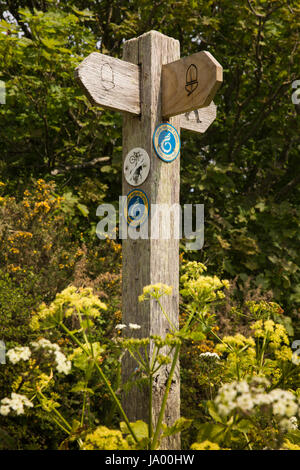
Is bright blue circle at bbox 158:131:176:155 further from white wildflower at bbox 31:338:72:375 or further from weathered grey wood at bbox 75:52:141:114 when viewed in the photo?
white wildflower at bbox 31:338:72:375

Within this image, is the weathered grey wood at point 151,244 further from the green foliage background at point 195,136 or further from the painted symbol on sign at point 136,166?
the green foliage background at point 195,136

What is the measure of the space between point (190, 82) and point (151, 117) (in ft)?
0.88

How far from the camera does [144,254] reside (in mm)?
2266

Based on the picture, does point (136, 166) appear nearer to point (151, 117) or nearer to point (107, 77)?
point (151, 117)

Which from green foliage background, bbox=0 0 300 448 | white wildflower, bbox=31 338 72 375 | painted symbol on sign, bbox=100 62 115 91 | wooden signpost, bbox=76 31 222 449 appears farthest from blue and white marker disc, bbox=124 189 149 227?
green foliage background, bbox=0 0 300 448

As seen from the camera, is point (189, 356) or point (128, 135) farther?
point (189, 356)

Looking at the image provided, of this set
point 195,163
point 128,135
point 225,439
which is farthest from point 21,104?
point 225,439

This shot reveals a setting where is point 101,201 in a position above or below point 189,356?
above

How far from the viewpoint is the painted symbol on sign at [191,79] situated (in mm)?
2160

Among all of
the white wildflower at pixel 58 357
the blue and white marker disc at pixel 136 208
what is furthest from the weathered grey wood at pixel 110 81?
the white wildflower at pixel 58 357

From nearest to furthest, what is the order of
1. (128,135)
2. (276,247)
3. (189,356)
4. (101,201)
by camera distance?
(128,135) → (189,356) → (101,201) → (276,247)

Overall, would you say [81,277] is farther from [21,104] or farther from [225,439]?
[21,104]

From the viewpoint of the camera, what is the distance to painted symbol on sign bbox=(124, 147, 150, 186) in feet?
7.52

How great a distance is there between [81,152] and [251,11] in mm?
2450
